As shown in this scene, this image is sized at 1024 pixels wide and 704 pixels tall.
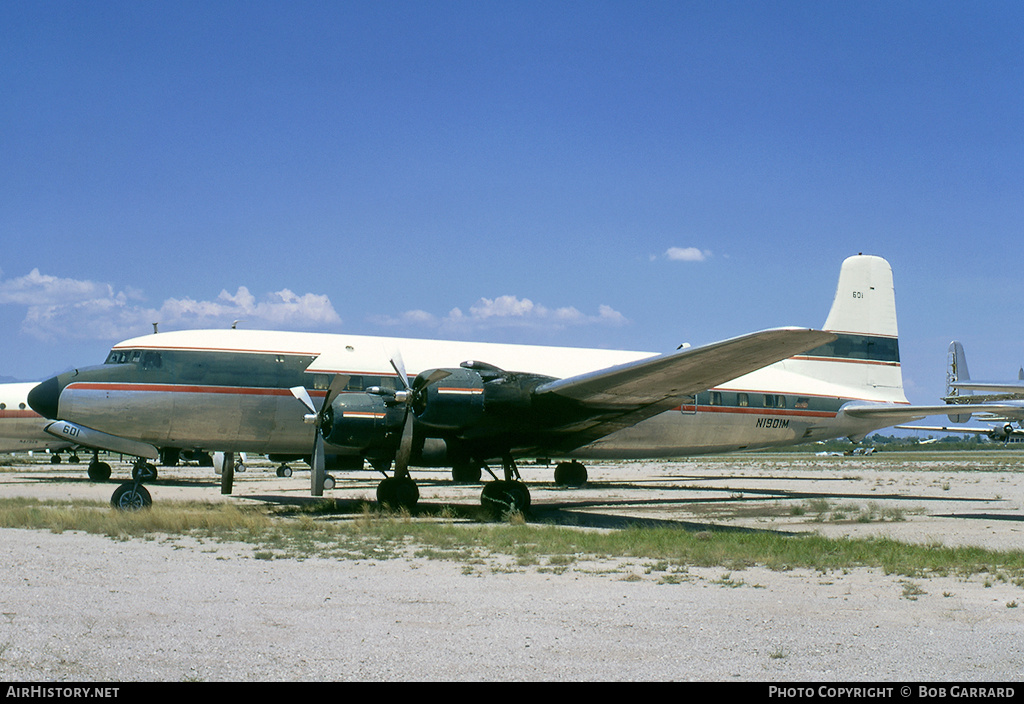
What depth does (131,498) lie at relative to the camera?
1520 centimetres

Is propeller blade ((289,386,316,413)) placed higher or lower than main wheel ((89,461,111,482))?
Result: higher

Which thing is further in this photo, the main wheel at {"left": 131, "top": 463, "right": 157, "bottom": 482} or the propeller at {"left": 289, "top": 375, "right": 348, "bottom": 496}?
the main wheel at {"left": 131, "top": 463, "right": 157, "bottom": 482}

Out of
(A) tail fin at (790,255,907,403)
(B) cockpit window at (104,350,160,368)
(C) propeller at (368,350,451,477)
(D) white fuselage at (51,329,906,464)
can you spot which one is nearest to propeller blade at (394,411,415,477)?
(C) propeller at (368,350,451,477)

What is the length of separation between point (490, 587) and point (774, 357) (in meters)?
7.12

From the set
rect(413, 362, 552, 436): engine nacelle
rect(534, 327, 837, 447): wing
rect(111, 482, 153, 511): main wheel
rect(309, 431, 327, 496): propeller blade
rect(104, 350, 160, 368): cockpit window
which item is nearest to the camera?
rect(534, 327, 837, 447): wing

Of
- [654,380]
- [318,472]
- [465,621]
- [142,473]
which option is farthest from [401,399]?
[465,621]

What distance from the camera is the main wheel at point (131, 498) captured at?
49.4 ft

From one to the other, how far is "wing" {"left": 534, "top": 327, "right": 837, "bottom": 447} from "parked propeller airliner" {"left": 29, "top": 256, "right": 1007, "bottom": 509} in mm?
40

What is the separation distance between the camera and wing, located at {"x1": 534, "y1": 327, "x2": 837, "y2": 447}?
40.7 ft

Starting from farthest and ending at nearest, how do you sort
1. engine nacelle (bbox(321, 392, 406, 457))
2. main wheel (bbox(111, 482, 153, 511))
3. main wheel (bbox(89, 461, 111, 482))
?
main wheel (bbox(89, 461, 111, 482)) → engine nacelle (bbox(321, 392, 406, 457)) → main wheel (bbox(111, 482, 153, 511))

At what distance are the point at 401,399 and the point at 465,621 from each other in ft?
28.2

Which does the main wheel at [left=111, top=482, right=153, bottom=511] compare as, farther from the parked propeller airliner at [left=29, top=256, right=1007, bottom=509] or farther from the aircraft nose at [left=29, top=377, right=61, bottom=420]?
the aircraft nose at [left=29, top=377, right=61, bottom=420]

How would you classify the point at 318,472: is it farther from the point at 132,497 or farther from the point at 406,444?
the point at 132,497
